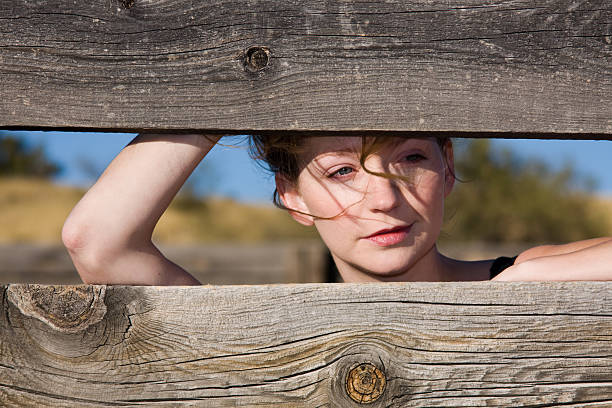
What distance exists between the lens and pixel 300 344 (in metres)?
1.50

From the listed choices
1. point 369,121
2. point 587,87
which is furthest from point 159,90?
point 587,87

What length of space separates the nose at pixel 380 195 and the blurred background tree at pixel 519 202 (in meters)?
15.1

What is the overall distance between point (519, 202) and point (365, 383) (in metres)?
16.9

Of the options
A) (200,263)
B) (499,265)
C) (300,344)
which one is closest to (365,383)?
(300,344)

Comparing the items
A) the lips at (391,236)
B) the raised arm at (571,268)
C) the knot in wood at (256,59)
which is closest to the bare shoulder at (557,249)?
the raised arm at (571,268)

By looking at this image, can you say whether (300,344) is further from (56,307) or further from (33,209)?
(33,209)

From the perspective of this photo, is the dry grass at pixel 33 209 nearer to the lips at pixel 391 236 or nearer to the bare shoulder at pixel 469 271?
the bare shoulder at pixel 469 271

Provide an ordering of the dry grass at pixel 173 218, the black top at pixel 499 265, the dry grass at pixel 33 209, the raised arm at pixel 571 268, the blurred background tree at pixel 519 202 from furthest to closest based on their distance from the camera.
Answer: the dry grass at pixel 33 209 → the dry grass at pixel 173 218 → the blurred background tree at pixel 519 202 → the black top at pixel 499 265 → the raised arm at pixel 571 268

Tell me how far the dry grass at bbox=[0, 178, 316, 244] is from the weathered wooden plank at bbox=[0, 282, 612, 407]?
1641 cm

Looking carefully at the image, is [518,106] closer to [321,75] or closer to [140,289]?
[321,75]

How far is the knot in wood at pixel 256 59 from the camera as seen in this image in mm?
1478

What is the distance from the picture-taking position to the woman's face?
210 cm

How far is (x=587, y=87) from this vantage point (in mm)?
1473

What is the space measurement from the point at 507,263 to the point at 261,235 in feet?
59.0
